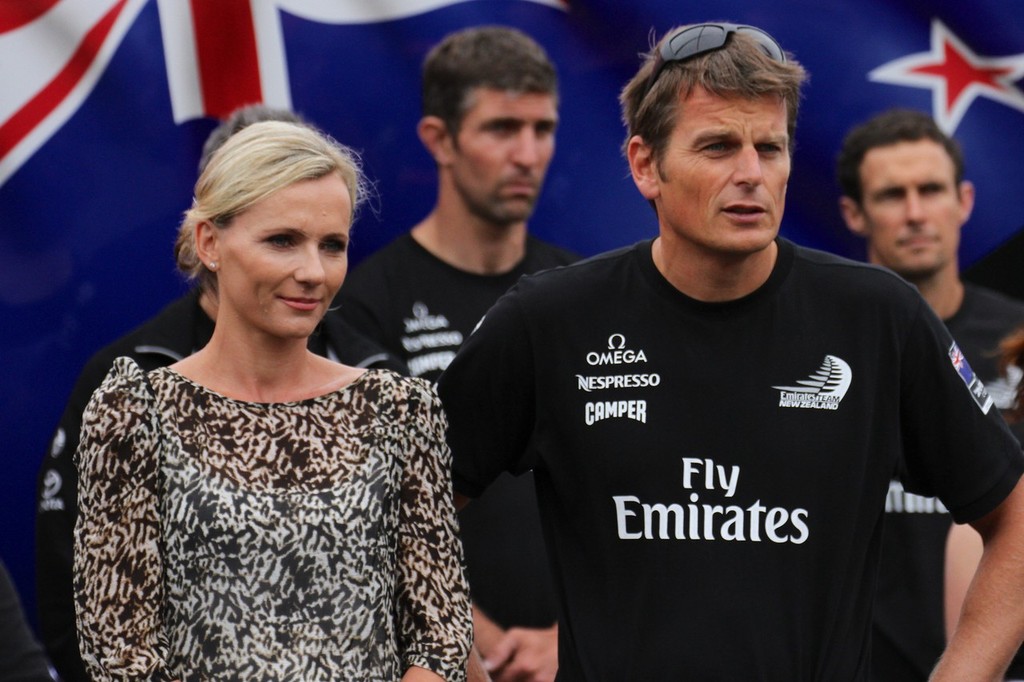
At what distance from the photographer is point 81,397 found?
401 centimetres

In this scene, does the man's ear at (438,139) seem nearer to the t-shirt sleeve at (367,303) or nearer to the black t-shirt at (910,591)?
the t-shirt sleeve at (367,303)

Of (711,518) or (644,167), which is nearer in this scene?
(711,518)

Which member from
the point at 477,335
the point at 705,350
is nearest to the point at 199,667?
the point at 477,335

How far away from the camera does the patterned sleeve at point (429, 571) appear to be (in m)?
2.94

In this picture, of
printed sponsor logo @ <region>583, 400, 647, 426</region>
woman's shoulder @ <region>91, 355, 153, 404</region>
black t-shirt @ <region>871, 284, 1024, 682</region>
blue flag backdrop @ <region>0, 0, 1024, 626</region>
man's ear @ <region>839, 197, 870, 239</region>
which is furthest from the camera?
man's ear @ <region>839, 197, 870, 239</region>

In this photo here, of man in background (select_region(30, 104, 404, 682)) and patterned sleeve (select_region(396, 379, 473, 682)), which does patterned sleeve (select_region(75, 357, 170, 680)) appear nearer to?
patterned sleeve (select_region(396, 379, 473, 682))

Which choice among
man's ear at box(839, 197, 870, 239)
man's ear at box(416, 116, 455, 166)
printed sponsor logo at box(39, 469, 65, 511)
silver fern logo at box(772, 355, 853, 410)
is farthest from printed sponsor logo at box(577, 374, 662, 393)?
man's ear at box(839, 197, 870, 239)

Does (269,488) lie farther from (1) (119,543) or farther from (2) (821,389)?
(2) (821,389)

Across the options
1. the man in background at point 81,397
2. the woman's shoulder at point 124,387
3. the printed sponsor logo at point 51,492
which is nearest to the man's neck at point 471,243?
the man in background at point 81,397

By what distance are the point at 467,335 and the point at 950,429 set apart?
1.68m

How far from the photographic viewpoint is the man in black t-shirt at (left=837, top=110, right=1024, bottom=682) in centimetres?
425

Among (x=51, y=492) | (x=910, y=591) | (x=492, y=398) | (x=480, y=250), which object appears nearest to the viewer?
(x=492, y=398)

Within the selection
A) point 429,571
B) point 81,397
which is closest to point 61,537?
point 81,397

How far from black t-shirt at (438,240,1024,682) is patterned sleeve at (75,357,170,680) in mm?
641
